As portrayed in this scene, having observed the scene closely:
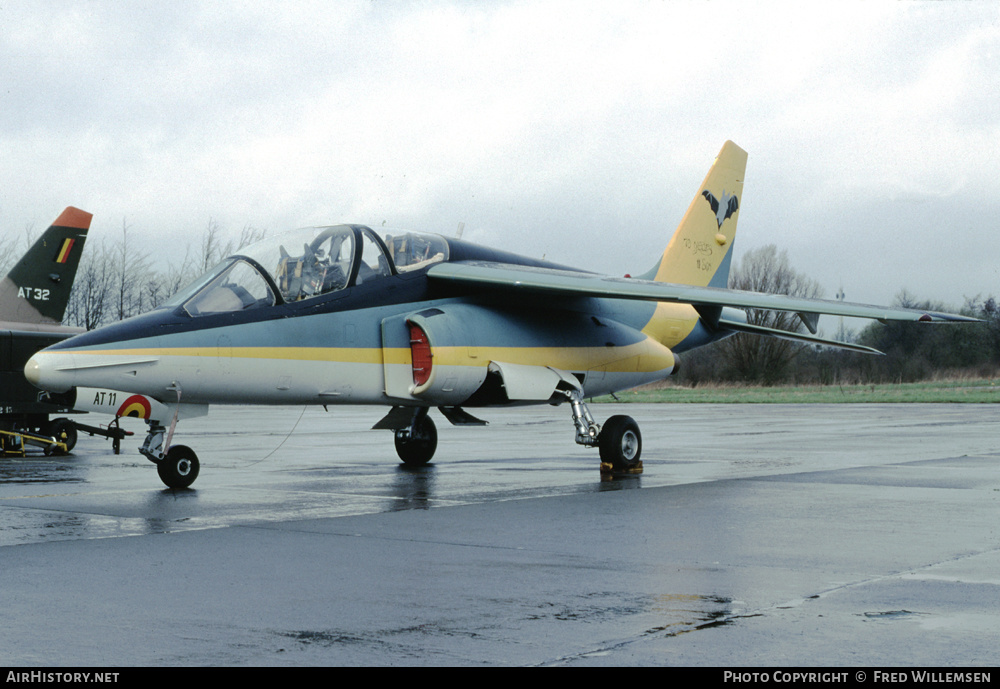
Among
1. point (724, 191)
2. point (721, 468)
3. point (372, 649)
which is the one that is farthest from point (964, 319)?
point (372, 649)

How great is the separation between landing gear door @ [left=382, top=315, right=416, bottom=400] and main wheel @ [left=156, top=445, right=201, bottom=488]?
231 cm

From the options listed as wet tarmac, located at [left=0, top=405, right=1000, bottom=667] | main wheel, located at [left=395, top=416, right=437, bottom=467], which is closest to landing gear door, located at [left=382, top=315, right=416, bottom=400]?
wet tarmac, located at [left=0, top=405, right=1000, bottom=667]

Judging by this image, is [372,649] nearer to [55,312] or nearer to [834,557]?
[834,557]

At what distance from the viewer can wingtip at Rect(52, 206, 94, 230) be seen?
19.5 m

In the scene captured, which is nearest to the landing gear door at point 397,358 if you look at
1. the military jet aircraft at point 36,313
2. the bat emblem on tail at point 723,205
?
the bat emblem on tail at point 723,205

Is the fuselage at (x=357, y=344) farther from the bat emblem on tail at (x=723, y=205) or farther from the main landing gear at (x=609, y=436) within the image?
the bat emblem on tail at (x=723, y=205)

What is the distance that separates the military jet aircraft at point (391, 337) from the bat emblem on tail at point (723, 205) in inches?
128

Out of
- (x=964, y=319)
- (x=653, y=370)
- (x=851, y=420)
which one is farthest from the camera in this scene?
(x=851, y=420)

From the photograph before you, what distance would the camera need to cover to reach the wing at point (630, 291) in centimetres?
1230

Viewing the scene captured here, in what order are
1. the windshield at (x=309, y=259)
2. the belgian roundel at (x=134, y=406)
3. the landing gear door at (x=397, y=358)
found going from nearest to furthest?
the belgian roundel at (x=134, y=406), the windshield at (x=309, y=259), the landing gear door at (x=397, y=358)

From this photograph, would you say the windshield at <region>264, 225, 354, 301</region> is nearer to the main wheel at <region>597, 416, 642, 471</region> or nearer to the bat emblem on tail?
the main wheel at <region>597, 416, 642, 471</region>
